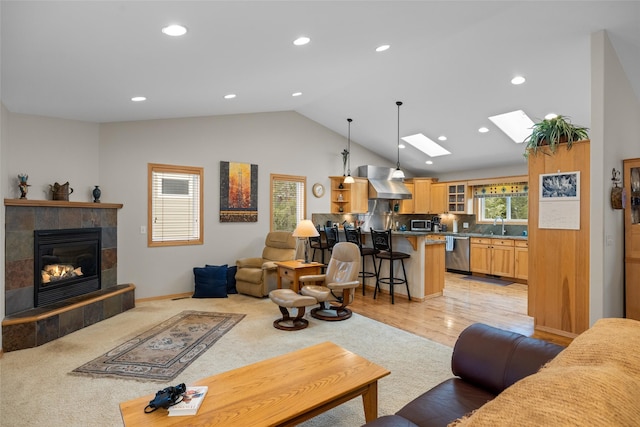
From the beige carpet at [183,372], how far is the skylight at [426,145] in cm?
435

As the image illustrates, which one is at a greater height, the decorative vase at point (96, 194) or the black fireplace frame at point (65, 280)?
the decorative vase at point (96, 194)

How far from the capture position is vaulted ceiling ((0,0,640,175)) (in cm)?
236

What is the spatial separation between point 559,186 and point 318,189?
15.0 feet

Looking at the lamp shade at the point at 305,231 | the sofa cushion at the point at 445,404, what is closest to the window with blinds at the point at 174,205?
the lamp shade at the point at 305,231

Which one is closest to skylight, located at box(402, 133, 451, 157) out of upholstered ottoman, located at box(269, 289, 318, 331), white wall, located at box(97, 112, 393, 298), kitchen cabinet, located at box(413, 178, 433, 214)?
kitchen cabinet, located at box(413, 178, 433, 214)

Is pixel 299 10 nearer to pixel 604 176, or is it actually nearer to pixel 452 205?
pixel 604 176

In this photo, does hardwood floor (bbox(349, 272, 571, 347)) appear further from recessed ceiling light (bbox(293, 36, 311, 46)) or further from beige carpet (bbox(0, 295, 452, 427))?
recessed ceiling light (bbox(293, 36, 311, 46))

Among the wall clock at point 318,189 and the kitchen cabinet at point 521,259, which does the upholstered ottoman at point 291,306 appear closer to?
the wall clock at point 318,189

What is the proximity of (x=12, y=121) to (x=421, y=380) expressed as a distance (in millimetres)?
5477

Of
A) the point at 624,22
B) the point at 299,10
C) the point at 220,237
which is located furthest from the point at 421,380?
the point at 220,237

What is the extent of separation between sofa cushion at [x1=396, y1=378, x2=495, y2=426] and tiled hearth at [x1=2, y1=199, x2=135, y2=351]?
387 centimetres

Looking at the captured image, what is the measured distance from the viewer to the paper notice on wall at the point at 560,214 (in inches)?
143

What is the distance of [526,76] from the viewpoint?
15.0ft

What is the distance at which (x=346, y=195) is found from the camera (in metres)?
7.84
